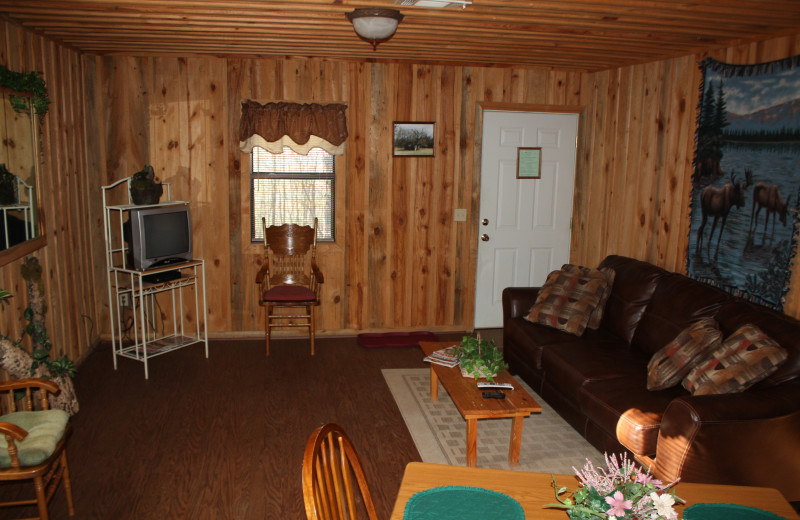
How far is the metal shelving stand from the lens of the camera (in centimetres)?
470

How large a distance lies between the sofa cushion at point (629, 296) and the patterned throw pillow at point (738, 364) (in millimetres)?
992

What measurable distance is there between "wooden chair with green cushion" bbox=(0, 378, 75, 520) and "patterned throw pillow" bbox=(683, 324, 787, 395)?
2868mm

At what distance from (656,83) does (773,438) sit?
2.86 meters

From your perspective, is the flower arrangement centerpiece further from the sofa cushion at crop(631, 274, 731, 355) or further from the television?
the television

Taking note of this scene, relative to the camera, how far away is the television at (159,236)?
446cm

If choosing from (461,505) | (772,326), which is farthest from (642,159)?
(461,505)

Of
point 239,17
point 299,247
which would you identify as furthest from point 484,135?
point 239,17

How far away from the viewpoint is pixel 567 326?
414 centimetres

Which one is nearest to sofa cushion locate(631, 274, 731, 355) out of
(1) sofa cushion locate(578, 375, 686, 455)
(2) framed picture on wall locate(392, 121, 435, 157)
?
(1) sofa cushion locate(578, 375, 686, 455)

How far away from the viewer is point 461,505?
161 centimetres

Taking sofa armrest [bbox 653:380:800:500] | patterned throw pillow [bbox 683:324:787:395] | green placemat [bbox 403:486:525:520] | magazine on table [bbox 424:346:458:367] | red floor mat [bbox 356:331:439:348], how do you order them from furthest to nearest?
red floor mat [bbox 356:331:439:348]
magazine on table [bbox 424:346:458:367]
patterned throw pillow [bbox 683:324:787:395]
sofa armrest [bbox 653:380:800:500]
green placemat [bbox 403:486:525:520]

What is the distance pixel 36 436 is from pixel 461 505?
1.90 m

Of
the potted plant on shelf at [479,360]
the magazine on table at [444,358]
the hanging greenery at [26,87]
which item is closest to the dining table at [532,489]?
the potted plant on shelf at [479,360]

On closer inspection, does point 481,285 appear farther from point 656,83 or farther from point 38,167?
point 38,167
